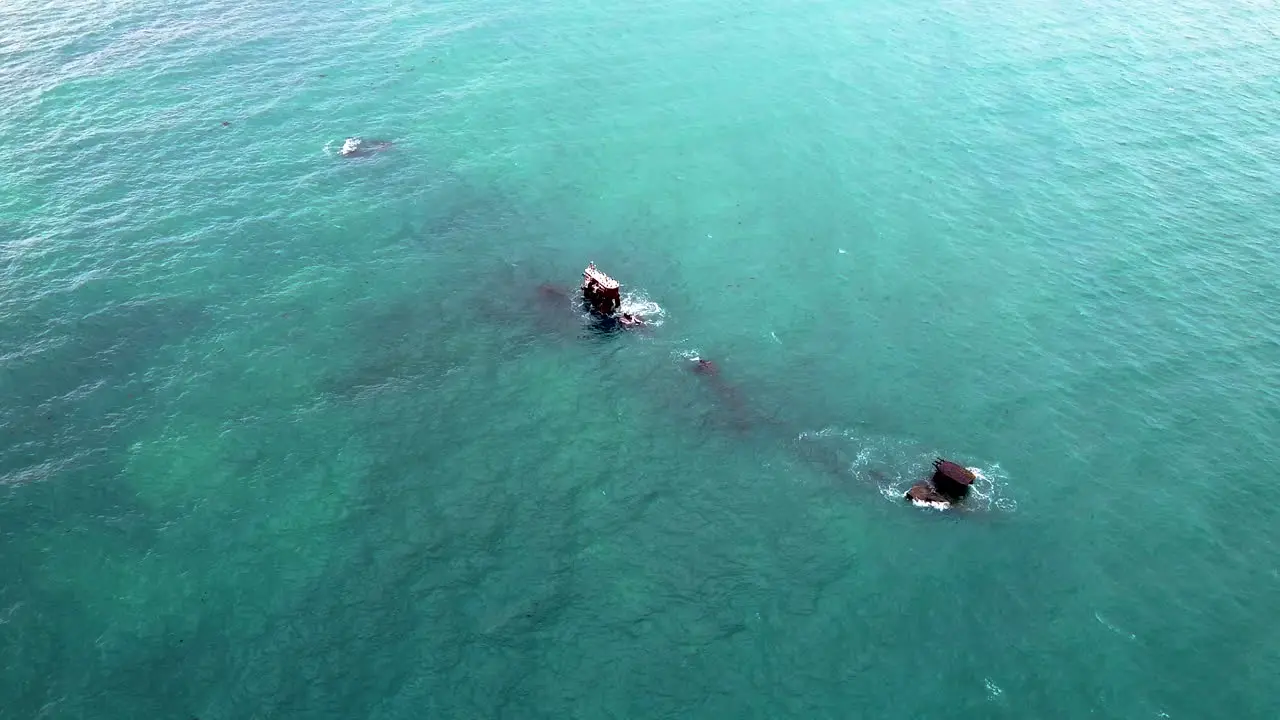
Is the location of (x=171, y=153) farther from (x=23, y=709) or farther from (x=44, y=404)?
(x=23, y=709)

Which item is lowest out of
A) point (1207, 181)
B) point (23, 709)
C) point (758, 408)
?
point (23, 709)

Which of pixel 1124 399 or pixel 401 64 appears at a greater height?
pixel 401 64

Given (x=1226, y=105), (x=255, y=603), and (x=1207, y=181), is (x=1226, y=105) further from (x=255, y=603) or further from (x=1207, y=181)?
(x=255, y=603)

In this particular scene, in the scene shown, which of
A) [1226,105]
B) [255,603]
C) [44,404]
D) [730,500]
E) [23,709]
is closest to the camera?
[23,709]

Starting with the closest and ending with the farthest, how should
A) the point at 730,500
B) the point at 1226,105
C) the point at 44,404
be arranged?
the point at 730,500
the point at 44,404
the point at 1226,105

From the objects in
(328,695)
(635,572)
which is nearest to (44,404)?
(328,695)

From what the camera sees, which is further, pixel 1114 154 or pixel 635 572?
pixel 1114 154
